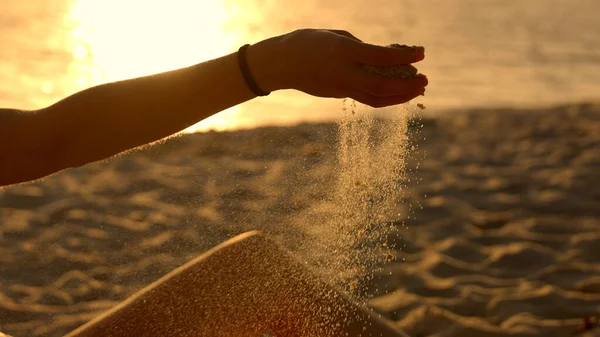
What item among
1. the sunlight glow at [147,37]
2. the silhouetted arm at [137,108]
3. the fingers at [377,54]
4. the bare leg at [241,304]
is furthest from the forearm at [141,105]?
the sunlight glow at [147,37]

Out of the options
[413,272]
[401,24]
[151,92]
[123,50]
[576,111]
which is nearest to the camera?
[151,92]

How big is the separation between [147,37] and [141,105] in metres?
8.46

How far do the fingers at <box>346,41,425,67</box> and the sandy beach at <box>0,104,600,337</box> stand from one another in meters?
2.30

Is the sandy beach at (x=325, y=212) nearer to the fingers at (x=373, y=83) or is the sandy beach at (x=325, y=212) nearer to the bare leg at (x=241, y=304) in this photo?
the bare leg at (x=241, y=304)

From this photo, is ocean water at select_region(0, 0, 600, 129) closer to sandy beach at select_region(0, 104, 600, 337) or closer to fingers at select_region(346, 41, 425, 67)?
sandy beach at select_region(0, 104, 600, 337)

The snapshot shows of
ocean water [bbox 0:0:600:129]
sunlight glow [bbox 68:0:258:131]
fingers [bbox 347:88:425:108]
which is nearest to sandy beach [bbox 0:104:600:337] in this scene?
ocean water [bbox 0:0:600:129]

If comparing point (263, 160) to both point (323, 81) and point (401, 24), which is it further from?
point (401, 24)

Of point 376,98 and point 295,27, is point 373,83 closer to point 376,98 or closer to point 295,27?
point 376,98

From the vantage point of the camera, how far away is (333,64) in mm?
1444

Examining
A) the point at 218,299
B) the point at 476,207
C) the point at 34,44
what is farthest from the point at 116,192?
the point at 34,44

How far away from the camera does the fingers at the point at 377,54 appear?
1410 mm

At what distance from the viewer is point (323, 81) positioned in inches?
57.7

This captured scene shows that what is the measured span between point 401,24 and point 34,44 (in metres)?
4.39

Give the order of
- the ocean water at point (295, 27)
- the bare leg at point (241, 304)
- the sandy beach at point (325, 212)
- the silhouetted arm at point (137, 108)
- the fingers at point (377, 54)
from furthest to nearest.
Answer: the ocean water at point (295, 27), the sandy beach at point (325, 212), the bare leg at point (241, 304), the silhouetted arm at point (137, 108), the fingers at point (377, 54)
